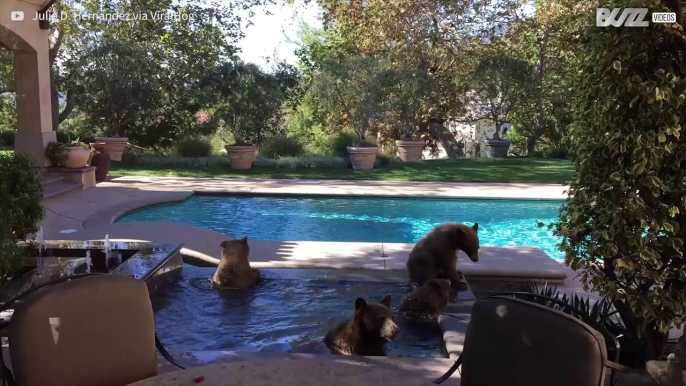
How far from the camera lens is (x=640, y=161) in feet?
9.50

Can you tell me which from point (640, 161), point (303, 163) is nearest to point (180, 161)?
point (303, 163)

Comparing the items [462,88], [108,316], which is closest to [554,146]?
[462,88]

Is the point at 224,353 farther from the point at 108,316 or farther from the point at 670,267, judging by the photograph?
the point at 670,267

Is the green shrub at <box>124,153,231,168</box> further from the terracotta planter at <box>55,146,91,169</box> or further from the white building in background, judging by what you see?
the white building in background

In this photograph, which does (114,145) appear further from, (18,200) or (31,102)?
(18,200)

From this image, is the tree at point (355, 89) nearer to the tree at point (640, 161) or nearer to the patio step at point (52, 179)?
the patio step at point (52, 179)

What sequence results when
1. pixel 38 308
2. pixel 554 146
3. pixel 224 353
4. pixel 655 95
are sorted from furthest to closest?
pixel 554 146, pixel 224 353, pixel 655 95, pixel 38 308

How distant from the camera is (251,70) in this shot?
17547mm

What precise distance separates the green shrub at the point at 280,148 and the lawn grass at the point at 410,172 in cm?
178

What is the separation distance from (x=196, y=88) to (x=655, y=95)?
666 inches

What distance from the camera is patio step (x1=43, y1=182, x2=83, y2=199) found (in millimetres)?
10547

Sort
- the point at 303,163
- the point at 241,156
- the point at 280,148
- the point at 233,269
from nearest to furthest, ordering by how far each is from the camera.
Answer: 1. the point at 233,269
2. the point at 241,156
3. the point at 303,163
4. the point at 280,148

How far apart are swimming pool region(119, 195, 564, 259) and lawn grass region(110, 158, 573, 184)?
270 centimetres

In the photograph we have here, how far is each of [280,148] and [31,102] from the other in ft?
25.5
